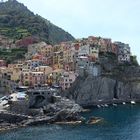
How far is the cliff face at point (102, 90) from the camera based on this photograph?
121000 millimetres

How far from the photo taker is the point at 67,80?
119 metres

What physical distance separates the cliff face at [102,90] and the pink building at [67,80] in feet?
4.59

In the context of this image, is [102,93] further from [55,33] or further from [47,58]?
[55,33]

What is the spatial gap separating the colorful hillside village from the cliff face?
2058 mm

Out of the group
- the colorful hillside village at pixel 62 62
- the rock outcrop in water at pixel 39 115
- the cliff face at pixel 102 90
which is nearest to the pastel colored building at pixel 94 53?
the colorful hillside village at pixel 62 62

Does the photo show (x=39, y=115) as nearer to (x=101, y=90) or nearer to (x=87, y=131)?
→ (x=87, y=131)

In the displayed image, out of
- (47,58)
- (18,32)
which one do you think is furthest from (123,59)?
(18,32)

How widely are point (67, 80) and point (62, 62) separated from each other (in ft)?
43.6

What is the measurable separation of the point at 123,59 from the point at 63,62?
60.1 ft

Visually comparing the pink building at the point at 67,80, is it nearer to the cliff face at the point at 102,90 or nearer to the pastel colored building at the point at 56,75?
the pastel colored building at the point at 56,75

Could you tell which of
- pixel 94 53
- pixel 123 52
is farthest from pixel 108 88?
pixel 123 52

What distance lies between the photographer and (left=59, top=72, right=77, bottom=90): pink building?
11831cm

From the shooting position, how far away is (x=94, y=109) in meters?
113

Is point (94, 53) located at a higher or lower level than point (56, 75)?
higher
